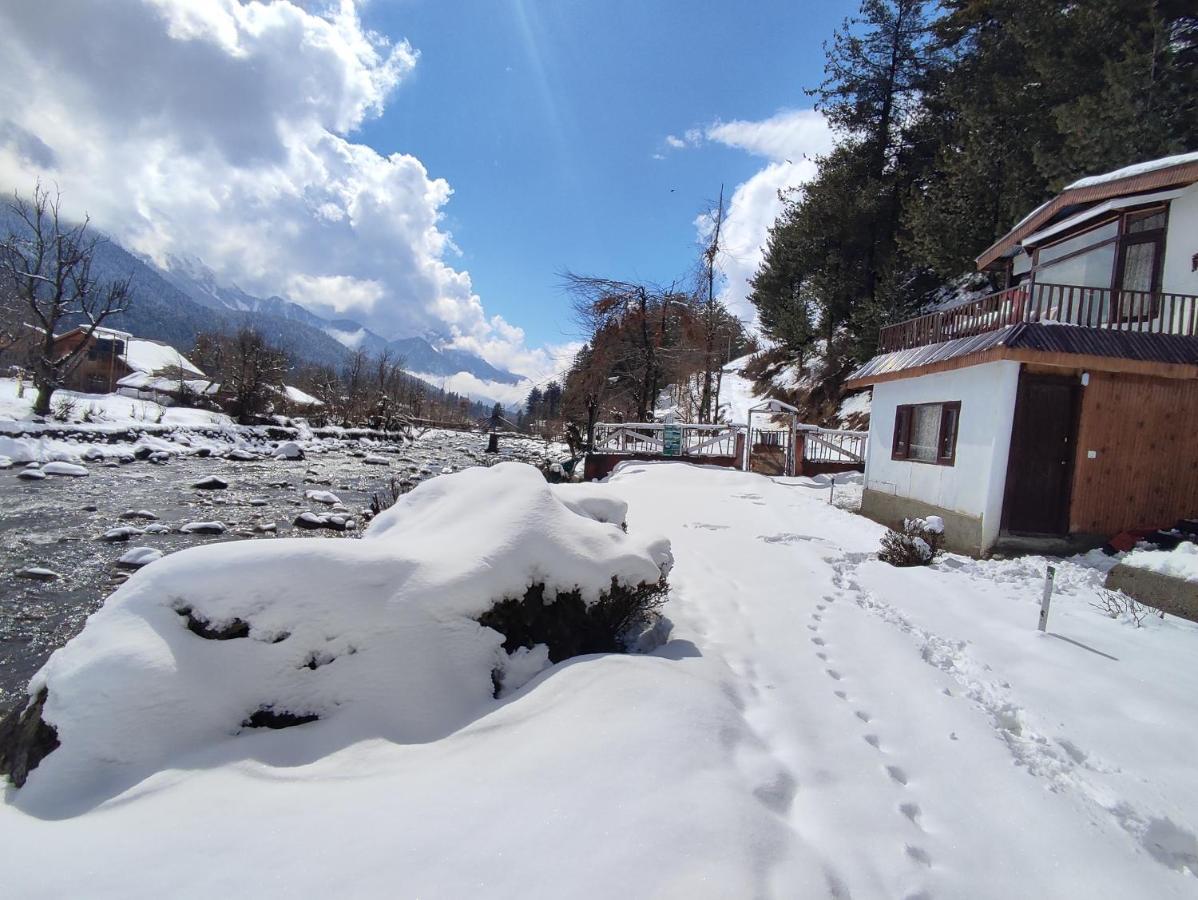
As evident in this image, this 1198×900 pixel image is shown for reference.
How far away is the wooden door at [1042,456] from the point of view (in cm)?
816

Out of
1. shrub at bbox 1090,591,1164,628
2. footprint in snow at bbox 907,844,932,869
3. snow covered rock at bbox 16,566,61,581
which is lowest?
snow covered rock at bbox 16,566,61,581

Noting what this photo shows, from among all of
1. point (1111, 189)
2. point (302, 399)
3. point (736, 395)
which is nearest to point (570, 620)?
point (1111, 189)

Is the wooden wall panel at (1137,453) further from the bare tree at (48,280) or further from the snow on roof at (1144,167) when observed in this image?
the bare tree at (48,280)

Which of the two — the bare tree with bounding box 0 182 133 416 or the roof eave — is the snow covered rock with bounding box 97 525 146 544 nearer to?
the bare tree with bounding box 0 182 133 416

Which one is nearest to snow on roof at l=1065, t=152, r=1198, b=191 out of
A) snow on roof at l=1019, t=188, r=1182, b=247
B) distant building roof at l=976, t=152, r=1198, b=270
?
distant building roof at l=976, t=152, r=1198, b=270

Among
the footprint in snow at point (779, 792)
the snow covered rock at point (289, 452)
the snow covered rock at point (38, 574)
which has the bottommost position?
the snow covered rock at point (38, 574)

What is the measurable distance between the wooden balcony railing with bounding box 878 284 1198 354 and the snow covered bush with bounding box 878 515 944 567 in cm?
351

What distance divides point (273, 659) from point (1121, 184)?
14562 mm

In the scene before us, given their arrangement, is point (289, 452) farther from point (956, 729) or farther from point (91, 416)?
point (956, 729)

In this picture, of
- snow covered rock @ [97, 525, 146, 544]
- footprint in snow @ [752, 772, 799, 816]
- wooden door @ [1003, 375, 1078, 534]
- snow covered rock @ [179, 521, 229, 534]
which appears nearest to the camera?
footprint in snow @ [752, 772, 799, 816]

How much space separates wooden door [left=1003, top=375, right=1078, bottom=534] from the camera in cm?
816

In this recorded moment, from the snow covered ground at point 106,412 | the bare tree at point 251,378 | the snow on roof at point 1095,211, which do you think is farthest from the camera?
the bare tree at point 251,378

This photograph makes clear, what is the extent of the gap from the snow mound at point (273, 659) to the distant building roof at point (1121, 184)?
12.6 meters

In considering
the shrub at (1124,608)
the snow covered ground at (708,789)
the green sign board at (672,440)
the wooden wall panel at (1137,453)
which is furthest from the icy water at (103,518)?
the wooden wall panel at (1137,453)
